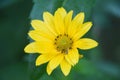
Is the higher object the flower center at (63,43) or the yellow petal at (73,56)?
the flower center at (63,43)

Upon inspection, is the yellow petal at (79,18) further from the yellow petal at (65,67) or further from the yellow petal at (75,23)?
the yellow petal at (65,67)

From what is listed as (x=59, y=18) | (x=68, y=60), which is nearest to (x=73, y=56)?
(x=68, y=60)

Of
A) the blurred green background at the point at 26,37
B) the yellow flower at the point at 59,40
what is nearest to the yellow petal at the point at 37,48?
the yellow flower at the point at 59,40

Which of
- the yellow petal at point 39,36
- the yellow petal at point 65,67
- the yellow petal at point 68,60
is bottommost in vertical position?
the yellow petal at point 65,67

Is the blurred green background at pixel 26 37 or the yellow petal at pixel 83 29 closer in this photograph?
the yellow petal at pixel 83 29

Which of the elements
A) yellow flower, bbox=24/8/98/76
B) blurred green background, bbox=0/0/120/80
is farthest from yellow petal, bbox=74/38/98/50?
blurred green background, bbox=0/0/120/80
